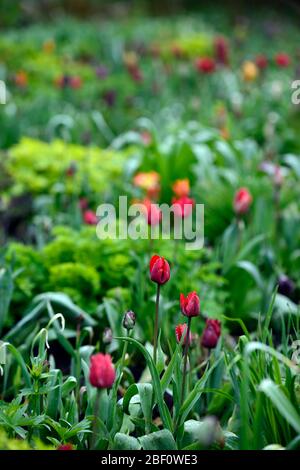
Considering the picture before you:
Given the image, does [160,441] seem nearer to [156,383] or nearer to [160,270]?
[156,383]

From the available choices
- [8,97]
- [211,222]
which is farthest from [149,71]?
[211,222]

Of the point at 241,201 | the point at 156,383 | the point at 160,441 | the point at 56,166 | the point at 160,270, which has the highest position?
the point at 56,166

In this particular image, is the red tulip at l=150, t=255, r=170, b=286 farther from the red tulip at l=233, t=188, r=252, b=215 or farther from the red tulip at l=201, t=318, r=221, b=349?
the red tulip at l=233, t=188, r=252, b=215

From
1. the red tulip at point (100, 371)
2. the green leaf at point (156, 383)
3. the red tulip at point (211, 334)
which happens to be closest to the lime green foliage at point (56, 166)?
the red tulip at point (211, 334)

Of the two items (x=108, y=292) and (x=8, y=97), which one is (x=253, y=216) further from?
(x=8, y=97)

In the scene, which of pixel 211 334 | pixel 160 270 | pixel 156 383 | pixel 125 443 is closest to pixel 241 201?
pixel 211 334

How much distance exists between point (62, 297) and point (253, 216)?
47.9 inches

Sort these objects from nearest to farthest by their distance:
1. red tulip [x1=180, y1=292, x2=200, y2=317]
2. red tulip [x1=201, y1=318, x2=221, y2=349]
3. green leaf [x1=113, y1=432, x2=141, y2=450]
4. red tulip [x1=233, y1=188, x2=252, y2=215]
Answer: green leaf [x1=113, y1=432, x2=141, y2=450] < red tulip [x1=180, y1=292, x2=200, y2=317] < red tulip [x1=201, y1=318, x2=221, y2=349] < red tulip [x1=233, y1=188, x2=252, y2=215]

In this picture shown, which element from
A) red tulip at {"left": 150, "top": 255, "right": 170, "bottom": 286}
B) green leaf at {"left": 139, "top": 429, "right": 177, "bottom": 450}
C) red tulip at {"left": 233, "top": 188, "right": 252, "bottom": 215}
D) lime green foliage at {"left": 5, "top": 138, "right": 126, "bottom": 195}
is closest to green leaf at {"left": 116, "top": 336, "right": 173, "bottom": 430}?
green leaf at {"left": 139, "top": 429, "right": 177, "bottom": 450}

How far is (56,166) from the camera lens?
3.61 metres

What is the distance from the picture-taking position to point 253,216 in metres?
3.08

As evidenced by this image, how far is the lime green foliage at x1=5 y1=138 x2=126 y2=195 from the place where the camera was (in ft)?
11.4
